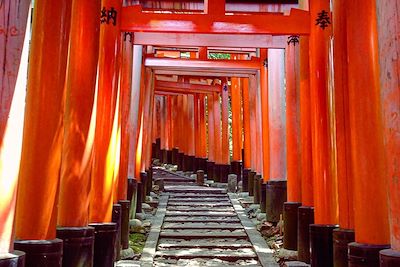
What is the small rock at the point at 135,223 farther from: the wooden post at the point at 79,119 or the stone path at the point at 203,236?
the wooden post at the point at 79,119

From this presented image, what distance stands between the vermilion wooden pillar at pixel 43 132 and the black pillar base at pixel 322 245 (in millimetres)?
3386

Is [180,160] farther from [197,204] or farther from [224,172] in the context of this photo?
[197,204]

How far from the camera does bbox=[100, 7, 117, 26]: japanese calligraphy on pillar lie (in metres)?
6.34

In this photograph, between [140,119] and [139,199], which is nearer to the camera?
[139,199]

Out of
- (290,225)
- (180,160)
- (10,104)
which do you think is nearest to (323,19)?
(290,225)

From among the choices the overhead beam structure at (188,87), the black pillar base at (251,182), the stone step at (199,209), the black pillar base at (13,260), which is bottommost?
the black pillar base at (13,260)

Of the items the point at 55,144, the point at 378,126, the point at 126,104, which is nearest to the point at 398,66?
the point at 378,126

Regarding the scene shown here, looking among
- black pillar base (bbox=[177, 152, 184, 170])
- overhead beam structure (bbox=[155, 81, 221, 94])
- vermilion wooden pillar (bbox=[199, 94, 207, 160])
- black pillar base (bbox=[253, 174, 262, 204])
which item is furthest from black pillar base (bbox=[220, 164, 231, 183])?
black pillar base (bbox=[253, 174, 262, 204])

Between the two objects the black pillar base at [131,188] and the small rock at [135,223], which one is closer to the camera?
the small rock at [135,223]

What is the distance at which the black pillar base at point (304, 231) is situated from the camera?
22.1ft

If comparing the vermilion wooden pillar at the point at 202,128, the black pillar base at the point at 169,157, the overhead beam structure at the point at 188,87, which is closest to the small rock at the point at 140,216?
the overhead beam structure at the point at 188,87

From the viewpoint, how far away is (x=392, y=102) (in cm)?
315

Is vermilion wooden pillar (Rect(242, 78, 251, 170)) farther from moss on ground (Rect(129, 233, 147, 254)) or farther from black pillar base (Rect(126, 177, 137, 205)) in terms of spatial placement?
moss on ground (Rect(129, 233, 147, 254))

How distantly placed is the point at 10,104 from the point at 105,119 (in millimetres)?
3298
